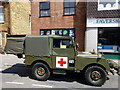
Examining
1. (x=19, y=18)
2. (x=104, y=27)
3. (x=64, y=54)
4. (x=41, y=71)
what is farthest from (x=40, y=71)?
(x=19, y=18)

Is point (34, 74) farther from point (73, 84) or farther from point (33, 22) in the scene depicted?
point (33, 22)

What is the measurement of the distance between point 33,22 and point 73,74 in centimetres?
839

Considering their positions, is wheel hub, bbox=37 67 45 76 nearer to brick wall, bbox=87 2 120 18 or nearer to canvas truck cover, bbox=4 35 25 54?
canvas truck cover, bbox=4 35 25 54

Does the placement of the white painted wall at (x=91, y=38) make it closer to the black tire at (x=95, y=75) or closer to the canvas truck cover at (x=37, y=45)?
the black tire at (x=95, y=75)

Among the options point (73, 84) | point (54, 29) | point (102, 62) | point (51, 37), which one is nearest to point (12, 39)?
point (51, 37)

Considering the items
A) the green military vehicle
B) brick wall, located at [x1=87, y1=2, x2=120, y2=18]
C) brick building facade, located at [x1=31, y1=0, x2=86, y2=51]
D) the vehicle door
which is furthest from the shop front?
the vehicle door

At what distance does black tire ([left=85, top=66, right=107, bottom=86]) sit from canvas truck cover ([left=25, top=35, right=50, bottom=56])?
2008mm

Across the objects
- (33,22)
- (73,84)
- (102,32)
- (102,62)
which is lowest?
(73,84)

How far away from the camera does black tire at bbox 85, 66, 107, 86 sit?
17.8ft

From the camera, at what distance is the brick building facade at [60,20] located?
12312mm

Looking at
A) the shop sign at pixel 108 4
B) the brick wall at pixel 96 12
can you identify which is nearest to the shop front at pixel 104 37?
the brick wall at pixel 96 12

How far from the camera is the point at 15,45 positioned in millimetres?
6086

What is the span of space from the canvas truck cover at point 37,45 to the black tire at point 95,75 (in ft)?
6.59

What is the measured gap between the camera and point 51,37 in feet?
19.2
